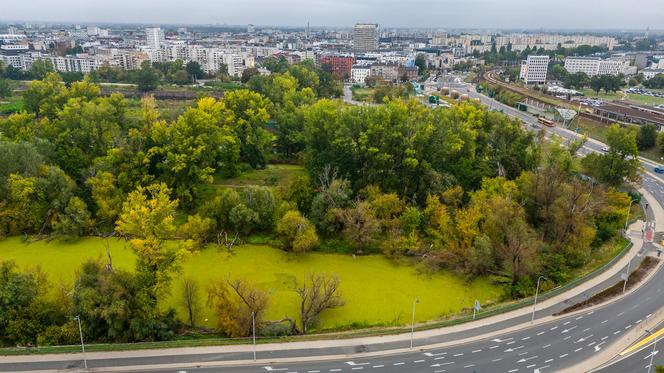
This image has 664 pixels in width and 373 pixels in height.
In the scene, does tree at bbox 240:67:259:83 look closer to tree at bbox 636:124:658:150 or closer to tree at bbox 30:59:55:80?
tree at bbox 30:59:55:80

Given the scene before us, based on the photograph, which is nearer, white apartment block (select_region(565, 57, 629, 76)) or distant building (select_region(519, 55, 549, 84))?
distant building (select_region(519, 55, 549, 84))

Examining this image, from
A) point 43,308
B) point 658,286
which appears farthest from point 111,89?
point 658,286

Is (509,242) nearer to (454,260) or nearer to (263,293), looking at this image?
(454,260)

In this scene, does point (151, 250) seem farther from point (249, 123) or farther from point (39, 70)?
point (39, 70)

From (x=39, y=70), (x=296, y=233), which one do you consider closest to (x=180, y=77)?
(x=39, y=70)

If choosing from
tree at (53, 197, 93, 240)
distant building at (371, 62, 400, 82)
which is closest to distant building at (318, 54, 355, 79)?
distant building at (371, 62, 400, 82)

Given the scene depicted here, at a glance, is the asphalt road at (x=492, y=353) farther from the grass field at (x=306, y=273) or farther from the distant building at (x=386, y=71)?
the distant building at (x=386, y=71)
